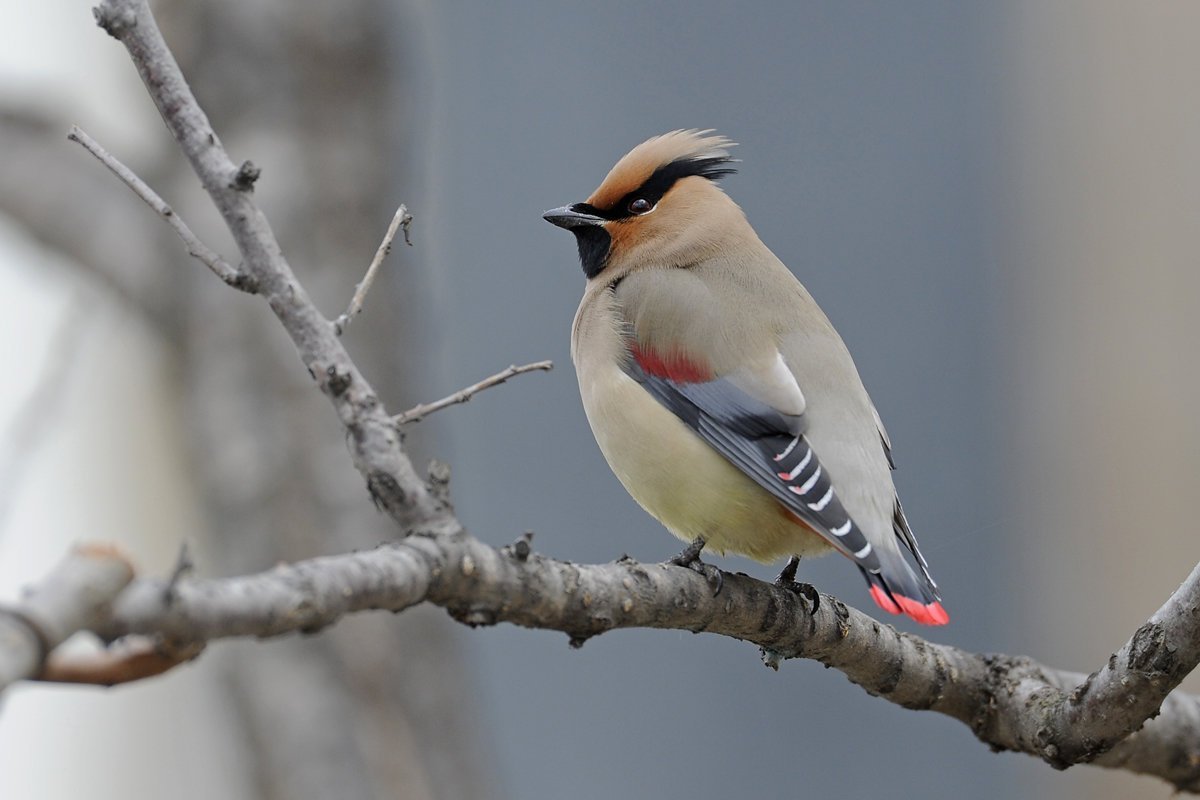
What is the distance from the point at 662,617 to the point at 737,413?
76cm

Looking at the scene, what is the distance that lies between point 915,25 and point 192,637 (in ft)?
23.9

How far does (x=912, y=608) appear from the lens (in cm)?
294

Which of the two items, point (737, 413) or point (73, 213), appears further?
point (73, 213)

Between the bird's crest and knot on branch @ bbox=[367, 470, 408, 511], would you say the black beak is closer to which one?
the bird's crest

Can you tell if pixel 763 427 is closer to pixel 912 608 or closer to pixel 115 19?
pixel 912 608

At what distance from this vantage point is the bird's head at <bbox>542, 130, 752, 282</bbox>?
13.1 ft

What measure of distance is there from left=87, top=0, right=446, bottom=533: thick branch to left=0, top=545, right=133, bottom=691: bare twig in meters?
0.60

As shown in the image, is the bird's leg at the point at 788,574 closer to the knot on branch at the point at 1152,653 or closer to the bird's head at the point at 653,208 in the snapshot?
the knot on branch at the point at 1152,653

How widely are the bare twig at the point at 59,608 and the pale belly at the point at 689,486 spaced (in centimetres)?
191

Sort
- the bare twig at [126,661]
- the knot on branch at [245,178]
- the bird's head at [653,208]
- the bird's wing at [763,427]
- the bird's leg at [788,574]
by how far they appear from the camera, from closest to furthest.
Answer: the bare twig at [126,661] < the knot on branch at [245,178] < the bird's wing at [763,427] < the bird's leg at [788,574] < the bird's head at [653,208]

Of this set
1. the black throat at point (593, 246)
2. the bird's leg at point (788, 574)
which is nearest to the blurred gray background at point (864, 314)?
the black throat at point (593, 246)

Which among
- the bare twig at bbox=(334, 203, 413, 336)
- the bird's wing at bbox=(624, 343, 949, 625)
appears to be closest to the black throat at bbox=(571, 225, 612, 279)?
the bird's wing at bbox=(624, 343, 949, 625)

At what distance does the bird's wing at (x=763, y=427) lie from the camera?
3.10m

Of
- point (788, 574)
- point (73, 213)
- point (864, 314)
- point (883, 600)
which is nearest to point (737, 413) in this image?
point (788, 574)
